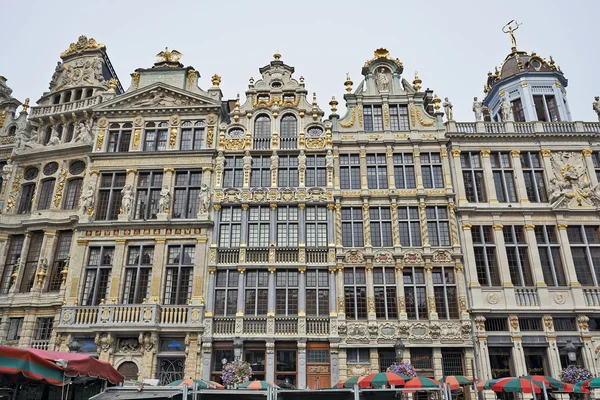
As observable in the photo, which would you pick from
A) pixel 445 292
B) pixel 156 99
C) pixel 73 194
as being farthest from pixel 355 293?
pixel 73 194

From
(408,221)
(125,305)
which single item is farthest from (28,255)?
(408,221)

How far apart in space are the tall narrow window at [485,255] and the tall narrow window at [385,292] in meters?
4.55

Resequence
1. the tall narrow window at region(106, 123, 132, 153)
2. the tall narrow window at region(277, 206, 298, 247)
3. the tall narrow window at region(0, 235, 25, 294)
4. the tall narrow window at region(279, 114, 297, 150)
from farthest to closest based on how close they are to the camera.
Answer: the tall narrow window at region(106, 123, 132, 153) < the tall narrow window at region(279, 114, 297, 150) < the tall narrow window at region(0, 235, 25, 294) < the tall narrow window at region(277, 206, 298, 247)

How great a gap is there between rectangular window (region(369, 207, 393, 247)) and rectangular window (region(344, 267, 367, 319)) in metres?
1.85

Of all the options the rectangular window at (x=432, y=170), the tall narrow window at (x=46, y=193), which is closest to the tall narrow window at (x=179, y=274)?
the tall narrow window at (x=46, y=193)

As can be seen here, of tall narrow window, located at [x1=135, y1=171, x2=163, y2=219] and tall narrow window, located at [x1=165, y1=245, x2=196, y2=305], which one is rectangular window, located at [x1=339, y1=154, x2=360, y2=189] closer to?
tall narrow window, located at [x1=165, y1=245, x2=196, y2=305]

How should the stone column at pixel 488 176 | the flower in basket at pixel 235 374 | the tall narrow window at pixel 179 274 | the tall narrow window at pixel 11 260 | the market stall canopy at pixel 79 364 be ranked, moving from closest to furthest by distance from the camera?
the market stall canopy at pixel 79 364
the flower in basket at pixel 235 374
the tall narrow window at pixel 179 274
the stone column at pixel 488 176
the tall narrow window at pixel 11 260

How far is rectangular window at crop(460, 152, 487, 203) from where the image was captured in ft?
85.8

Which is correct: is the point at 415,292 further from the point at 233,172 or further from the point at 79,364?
the point at 79,364

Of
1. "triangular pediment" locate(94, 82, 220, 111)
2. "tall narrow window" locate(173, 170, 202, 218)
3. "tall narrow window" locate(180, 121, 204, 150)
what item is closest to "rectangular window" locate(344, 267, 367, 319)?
"tall narrow window" locate(173, 170, 202, 218)

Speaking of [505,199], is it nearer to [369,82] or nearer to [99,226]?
[369,82]

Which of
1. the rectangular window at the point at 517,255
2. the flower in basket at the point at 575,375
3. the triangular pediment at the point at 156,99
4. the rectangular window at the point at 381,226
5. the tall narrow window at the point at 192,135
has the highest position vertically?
the triangular pediment at the point at 156,99

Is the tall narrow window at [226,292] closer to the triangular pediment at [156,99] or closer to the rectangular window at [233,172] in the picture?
the rectangular window at [233,172]

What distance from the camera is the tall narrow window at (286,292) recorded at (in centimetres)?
2395
